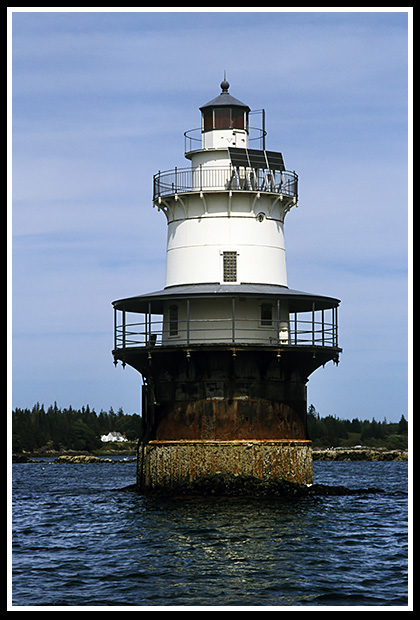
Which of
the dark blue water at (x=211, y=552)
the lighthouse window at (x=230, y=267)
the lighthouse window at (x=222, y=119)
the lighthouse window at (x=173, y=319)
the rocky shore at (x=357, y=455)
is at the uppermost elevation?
the lighthouse window at (x=222, y=119)

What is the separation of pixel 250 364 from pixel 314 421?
342ft

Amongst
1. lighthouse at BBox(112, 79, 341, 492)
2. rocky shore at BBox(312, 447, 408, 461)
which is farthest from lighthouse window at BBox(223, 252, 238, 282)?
rocky shore at BBox(312, 447, 408, 461)

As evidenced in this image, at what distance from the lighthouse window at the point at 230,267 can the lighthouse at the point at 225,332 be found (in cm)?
4

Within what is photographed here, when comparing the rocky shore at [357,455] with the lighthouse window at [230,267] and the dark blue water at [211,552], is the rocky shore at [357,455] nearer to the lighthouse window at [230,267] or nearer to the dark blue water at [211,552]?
the dark blue water at [211,552]

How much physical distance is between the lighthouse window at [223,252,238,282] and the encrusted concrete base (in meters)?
7.52

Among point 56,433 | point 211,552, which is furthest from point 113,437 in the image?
point 211,552

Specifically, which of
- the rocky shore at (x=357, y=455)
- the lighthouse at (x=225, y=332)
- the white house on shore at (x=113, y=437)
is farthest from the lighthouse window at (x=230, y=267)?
the white house on shore at (x=113, y=437)

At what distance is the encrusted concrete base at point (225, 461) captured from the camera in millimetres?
43250

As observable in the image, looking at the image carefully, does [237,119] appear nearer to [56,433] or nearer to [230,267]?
[230,267]

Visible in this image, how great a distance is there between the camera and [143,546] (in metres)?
34.2

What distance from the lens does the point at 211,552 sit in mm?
32969

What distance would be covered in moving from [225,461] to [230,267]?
879 cm

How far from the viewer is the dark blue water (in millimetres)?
27625
